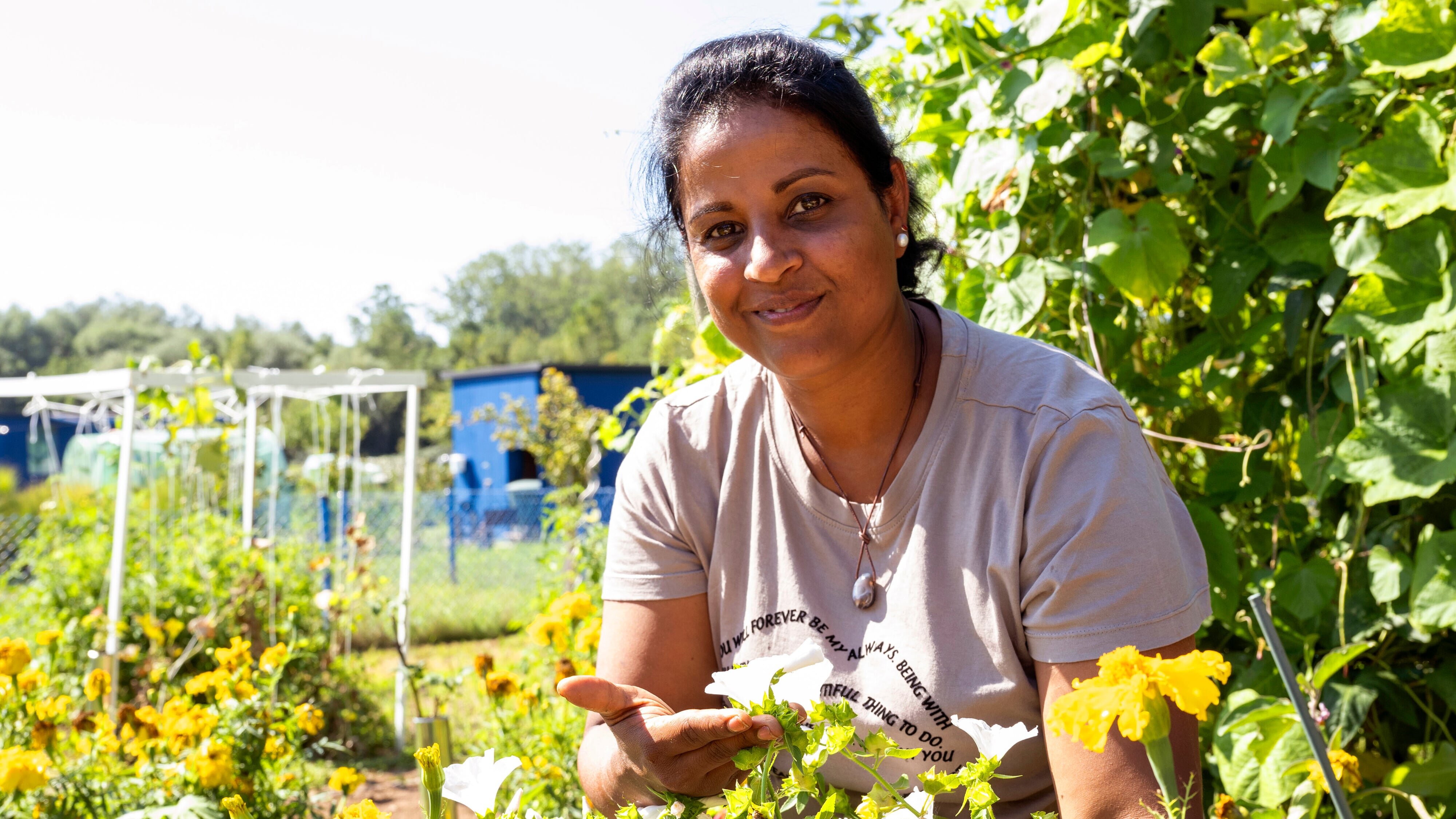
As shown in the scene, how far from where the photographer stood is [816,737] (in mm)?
673

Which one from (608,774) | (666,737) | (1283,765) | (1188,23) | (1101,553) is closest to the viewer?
(666,737)

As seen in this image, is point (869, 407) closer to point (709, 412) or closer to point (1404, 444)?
point (709, 412)

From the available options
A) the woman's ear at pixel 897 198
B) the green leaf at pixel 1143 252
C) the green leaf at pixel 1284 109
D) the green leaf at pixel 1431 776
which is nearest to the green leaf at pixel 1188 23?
the green leaf at pixel 1284 109

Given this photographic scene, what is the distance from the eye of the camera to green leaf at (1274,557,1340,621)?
1554 millimetres


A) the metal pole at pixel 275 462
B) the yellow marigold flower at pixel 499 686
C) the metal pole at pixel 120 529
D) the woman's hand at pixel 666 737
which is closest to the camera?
the woman's hand at pixel 666 737

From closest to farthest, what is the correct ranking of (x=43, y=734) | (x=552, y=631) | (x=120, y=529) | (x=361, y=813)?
(x=361, y=813)
(x=43, y=734)
(x=552, y=631)
(x=120, y=529)

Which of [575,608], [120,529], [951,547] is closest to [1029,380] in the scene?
[951,547]

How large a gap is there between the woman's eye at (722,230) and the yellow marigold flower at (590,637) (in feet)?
4.09

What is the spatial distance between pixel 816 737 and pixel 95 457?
12.2 m

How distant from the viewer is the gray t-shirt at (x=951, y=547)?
43.8 inches

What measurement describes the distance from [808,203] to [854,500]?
1.26ft

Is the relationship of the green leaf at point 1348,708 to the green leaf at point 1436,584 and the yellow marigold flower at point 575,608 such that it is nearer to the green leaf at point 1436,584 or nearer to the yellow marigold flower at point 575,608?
the green leaf at point 1436,584

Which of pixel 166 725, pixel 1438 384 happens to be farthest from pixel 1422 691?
pixel 166 725

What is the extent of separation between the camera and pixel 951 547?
1251mm
